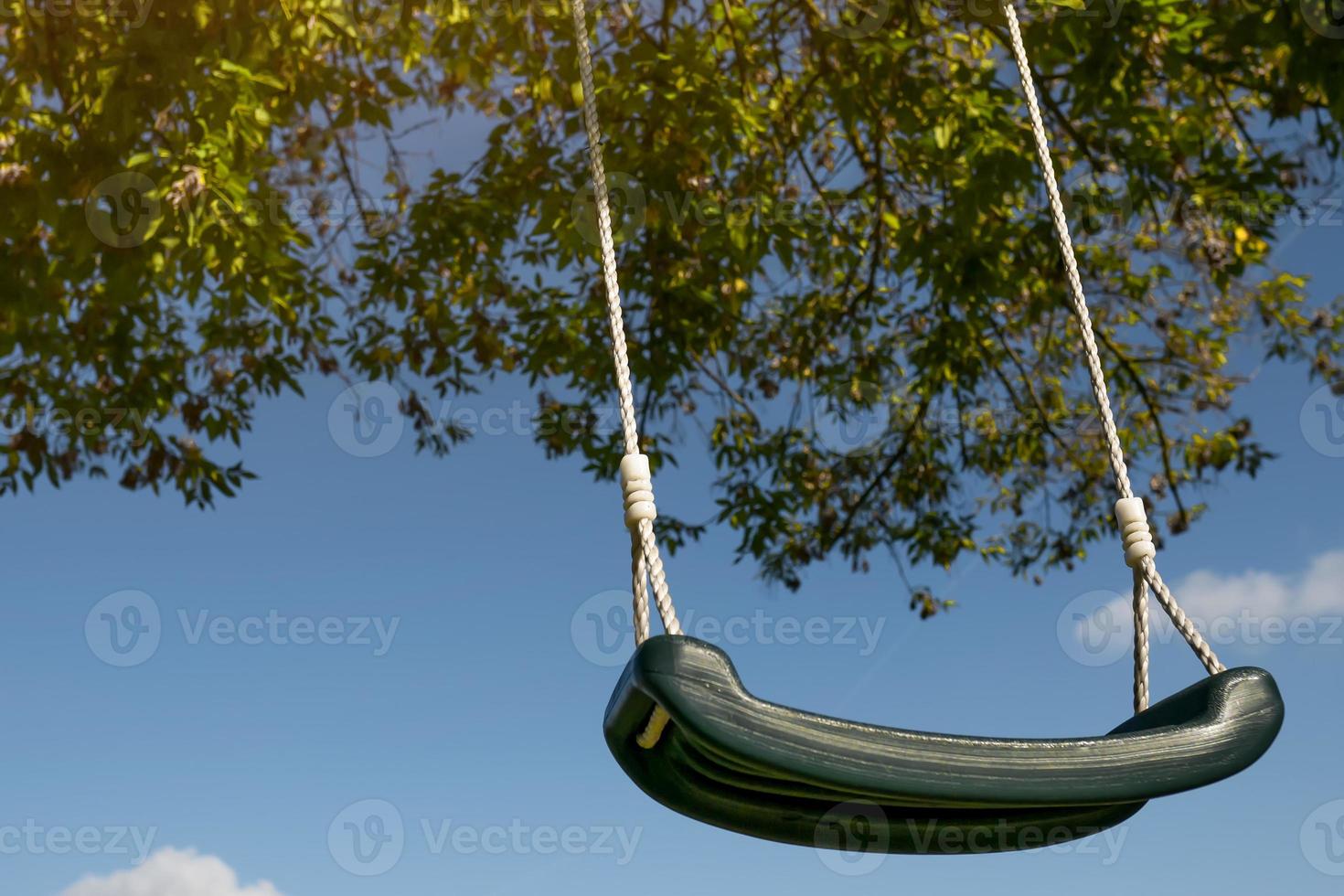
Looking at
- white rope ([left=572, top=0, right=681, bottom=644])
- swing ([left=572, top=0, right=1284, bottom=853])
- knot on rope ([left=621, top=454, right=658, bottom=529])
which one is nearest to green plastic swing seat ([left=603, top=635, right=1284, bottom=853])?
swing ([left=572, top=0, right=1284, bottom=853])

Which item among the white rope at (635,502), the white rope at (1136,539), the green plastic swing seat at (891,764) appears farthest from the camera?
the white rope at (1136,539)

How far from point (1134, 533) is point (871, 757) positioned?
24.6 inches

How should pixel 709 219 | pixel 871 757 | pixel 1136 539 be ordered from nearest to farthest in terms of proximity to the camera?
pixel 871 757, pixel 1136 539, pixel 709 219

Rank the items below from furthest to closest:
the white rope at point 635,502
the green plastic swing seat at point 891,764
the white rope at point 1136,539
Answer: the white rope at point 1136,539
the white rope at point 635,502
the green plastic swing seat at point 891,764

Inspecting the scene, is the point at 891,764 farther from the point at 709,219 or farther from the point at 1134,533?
the point at 709,219

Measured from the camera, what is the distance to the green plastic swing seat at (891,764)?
1.22 meters

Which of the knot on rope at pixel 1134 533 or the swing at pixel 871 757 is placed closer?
the swing at pixel 871 757

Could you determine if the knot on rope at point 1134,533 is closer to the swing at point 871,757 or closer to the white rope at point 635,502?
the swing at point 871,757

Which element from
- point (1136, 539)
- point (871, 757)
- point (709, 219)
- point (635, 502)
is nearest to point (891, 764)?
point (871, 757)

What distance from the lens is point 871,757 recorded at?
4.13ft

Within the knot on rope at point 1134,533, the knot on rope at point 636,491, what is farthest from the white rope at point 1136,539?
the knot on rope at point 636,491

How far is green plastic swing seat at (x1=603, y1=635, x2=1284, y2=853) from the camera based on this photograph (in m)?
1.22

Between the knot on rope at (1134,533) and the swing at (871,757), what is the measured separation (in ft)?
0.16

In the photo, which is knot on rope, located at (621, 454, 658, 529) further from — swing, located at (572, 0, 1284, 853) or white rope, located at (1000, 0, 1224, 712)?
white rope, located at (1000, 0, 1224, 712)
